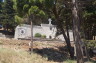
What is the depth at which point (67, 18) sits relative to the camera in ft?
81.6

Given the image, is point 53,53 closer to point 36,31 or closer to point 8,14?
point 36,31

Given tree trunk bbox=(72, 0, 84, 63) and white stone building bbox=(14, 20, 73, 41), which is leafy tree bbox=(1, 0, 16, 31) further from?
tree trunk bbox=(72, 0, 84, 63)

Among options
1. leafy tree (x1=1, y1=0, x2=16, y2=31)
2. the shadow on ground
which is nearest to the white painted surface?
leafy tree (x1=1, y1=0, x2=16, y2=31)

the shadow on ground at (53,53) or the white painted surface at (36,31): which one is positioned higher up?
the white painted surface at (36,31)

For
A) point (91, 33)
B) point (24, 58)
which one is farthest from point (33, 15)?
point (91, 33)

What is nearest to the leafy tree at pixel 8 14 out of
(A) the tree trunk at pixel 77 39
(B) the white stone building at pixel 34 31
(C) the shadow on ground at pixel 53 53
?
(B) the white stone building at pixel 34 31

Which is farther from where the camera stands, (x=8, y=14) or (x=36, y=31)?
(x=8, y=14)

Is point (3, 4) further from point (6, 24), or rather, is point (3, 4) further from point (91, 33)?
point (91, 33)

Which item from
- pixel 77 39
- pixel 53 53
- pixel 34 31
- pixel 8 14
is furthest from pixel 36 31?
pixel 77 39

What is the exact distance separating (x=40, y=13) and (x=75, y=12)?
6506mm

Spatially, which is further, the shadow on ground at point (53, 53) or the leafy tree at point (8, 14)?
the leafy tree at point (8, 14)

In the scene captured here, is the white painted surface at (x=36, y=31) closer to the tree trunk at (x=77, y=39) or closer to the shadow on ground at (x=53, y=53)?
the shadow on ground at (x=53, y=53)

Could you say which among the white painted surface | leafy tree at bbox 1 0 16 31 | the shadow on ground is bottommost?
the shadow on ground

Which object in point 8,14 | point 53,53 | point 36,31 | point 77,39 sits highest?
point 8,14
